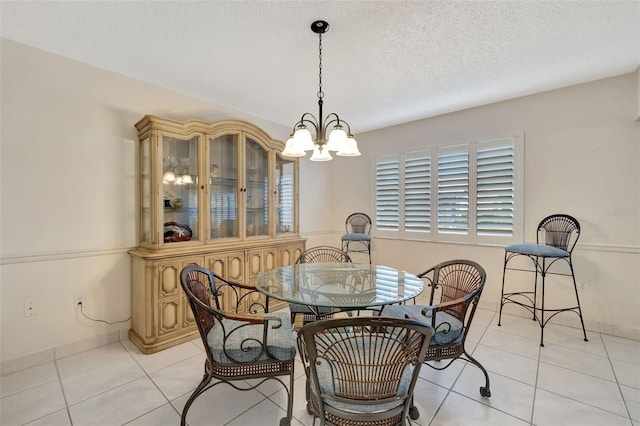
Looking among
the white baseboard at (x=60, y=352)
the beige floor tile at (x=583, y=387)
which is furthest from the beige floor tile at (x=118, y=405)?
the beige floor tile at (x=583, y=387)

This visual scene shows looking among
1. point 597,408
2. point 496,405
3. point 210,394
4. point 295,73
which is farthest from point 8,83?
point 597,408

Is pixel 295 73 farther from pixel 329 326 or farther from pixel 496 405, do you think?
pixel 496 405

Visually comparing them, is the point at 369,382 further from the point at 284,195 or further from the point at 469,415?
the point at 284,195

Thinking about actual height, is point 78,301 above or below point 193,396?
above

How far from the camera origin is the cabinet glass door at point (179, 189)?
266 centimetres

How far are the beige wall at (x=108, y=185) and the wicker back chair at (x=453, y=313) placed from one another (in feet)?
5.21

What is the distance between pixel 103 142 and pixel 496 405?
373 centimetres

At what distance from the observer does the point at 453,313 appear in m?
1.98

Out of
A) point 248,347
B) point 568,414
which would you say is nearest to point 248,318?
point 248,347

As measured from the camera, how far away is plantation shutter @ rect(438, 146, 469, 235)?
356 centimetres

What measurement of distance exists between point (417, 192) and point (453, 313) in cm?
226

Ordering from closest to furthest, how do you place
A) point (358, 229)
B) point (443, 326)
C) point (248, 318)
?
point (248, 318) < point (443, 326) < point (358, 229)

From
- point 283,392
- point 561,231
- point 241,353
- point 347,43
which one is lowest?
point 283,392

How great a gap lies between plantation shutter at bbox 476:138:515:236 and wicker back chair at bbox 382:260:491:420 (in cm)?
148
